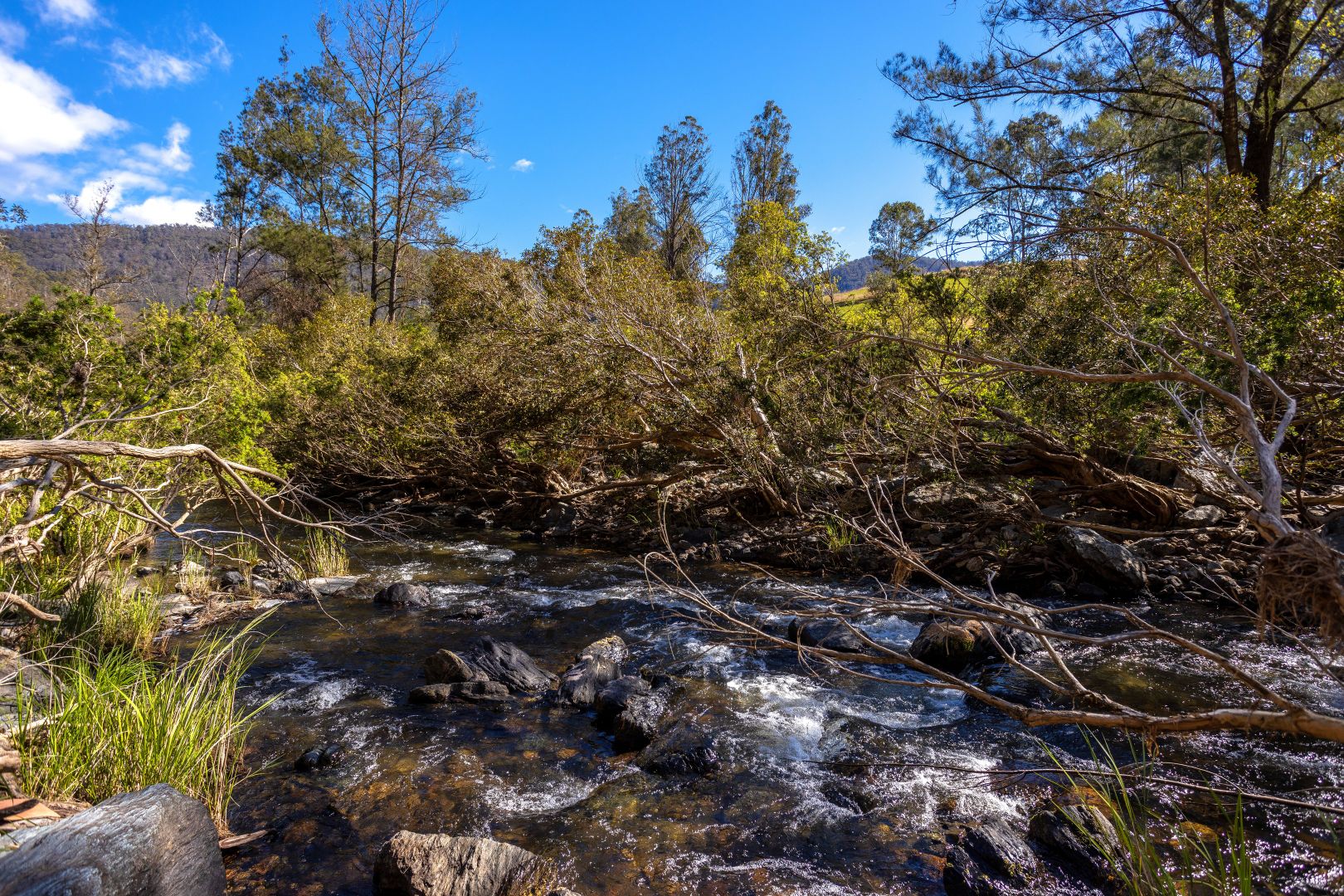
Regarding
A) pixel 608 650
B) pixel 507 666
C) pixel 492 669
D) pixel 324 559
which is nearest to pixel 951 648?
pixel 608 650

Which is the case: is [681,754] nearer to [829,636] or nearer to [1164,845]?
[829,636]

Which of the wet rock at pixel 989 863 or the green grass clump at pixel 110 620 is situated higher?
the green grass clump at pixel 110 620

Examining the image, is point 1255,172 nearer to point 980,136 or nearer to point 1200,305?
point 980,136

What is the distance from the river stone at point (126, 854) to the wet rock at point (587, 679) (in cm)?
264

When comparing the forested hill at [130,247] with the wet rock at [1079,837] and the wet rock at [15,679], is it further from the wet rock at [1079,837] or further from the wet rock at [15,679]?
the wet rock at [1079,837]

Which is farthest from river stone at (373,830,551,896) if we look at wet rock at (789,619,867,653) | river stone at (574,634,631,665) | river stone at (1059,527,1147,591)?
river stone at (1059,527,1147,591)

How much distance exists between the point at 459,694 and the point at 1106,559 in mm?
6633

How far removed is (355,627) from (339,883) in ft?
13.7

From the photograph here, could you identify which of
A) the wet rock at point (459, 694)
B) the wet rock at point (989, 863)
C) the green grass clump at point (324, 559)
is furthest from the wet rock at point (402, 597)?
the wet rock at point (989, 863)

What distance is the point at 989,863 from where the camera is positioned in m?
3.35

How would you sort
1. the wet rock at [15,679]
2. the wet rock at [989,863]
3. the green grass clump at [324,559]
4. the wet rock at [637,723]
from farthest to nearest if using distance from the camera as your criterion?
the green grass clump at [324,559] < the wet rock at [637,723] < the wet rock at [15,679] < the wet rock at [989,863]

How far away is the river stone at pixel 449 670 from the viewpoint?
5.75 meters

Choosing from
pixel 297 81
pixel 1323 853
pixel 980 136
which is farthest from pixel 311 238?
pixel 1323 853

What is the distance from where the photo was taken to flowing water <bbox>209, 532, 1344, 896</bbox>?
3.51 metres
